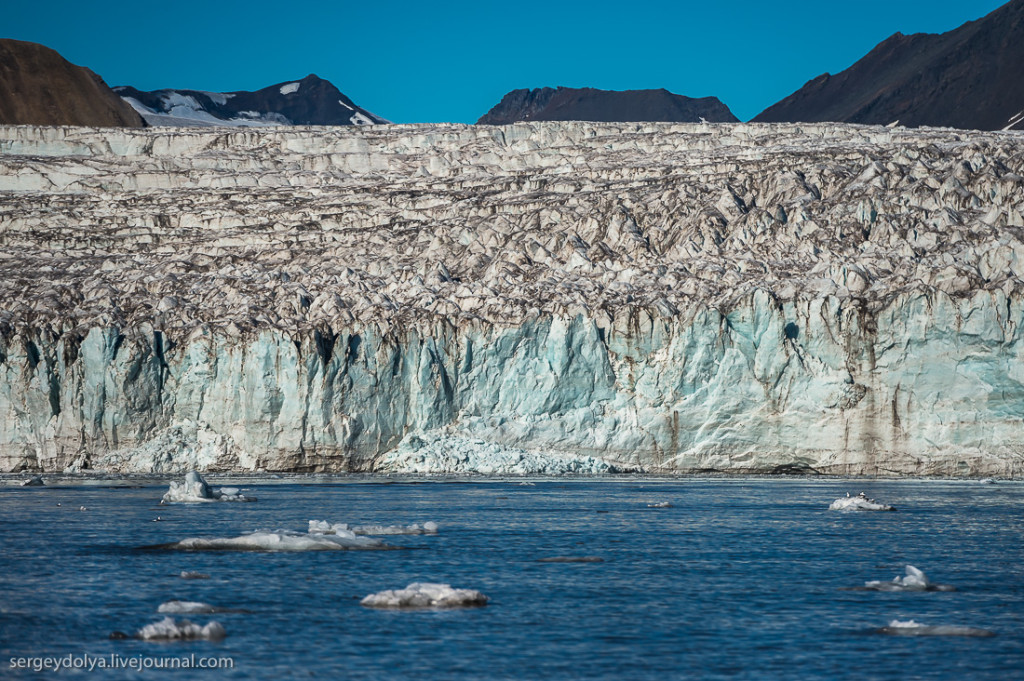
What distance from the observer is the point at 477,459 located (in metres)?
51.0

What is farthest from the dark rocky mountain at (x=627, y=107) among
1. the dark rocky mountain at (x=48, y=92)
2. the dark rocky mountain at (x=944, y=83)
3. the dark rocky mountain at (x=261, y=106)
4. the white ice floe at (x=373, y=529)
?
the white ice floe at (x=373, y=529)

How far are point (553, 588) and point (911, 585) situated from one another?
19.7 feet

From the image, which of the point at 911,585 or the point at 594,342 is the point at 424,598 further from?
the point at 594,342

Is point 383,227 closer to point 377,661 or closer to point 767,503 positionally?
point 767,503

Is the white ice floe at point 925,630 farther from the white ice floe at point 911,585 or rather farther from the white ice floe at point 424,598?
the white ice floe at point 424,598

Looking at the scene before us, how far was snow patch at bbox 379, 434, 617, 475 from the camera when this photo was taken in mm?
50750

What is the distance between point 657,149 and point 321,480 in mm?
34284

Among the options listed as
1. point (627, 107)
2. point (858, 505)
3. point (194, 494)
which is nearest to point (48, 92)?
point (627, 107)

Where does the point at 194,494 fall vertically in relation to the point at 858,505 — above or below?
above

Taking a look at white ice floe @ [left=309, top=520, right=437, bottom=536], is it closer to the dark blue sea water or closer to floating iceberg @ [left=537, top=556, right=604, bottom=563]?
the dark blue sea water

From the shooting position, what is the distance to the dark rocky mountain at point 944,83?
126 meters

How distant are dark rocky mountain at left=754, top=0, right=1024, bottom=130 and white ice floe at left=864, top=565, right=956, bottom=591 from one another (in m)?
104

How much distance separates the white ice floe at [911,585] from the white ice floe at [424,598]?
6.72m

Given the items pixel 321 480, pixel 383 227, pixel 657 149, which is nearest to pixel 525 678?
pixel 321 480
